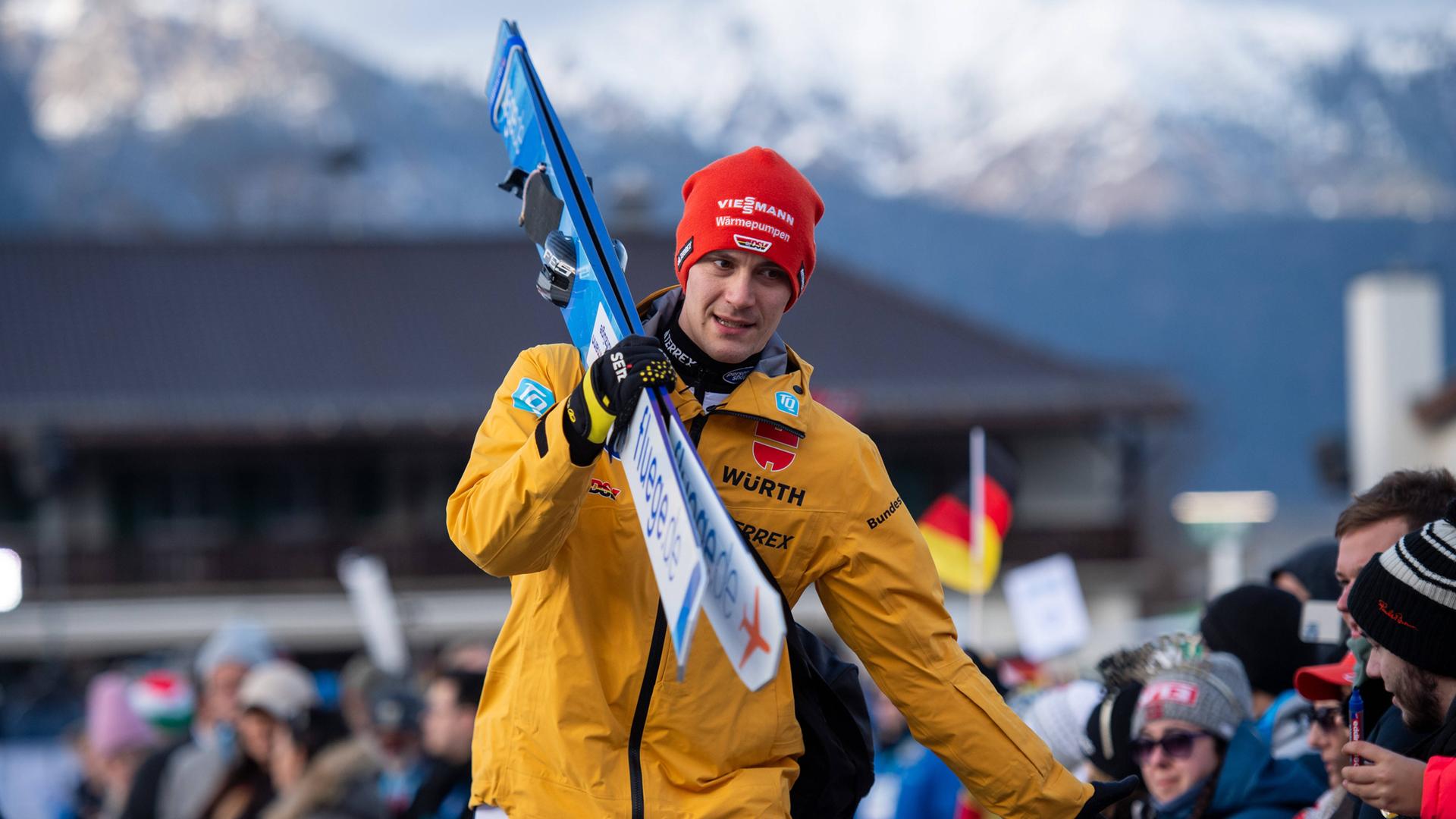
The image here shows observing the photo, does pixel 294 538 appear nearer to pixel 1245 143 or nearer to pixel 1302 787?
pixel 1302 787

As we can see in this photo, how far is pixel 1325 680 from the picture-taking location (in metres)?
4.50

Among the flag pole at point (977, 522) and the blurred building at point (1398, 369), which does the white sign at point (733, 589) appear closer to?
the flag pole at point (977, 522)

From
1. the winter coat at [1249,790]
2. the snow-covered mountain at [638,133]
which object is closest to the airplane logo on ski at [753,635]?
the winter coat at [1249,790]

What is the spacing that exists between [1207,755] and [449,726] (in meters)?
3.23

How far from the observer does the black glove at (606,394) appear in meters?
3.29

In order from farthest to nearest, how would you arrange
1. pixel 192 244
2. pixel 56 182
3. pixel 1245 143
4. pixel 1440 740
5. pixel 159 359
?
pixel 1245 143
pixel 56 182
pixel 192 244
pixel 159 359
pixel 1440 740

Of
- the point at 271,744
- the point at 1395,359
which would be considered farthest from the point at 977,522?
the point at 1395,359

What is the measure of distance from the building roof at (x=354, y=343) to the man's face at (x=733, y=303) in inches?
1042

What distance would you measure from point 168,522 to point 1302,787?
30.0 meters

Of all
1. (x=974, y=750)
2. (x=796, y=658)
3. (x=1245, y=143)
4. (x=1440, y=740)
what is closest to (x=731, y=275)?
(x=796, y=658)

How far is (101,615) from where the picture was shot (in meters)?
31.7

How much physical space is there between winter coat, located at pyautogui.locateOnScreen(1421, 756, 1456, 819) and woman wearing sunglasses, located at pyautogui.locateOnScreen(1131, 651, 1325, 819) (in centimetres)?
137

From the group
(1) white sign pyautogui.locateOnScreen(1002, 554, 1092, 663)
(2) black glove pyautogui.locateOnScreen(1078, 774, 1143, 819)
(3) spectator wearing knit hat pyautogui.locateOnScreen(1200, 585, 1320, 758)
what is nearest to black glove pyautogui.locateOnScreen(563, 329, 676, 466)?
(2) black glove pyautogui.locateOnScreen(1078, 774, 1143, 819)

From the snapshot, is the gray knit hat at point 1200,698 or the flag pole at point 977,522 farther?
the flag pole at point 977,522
